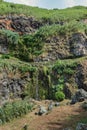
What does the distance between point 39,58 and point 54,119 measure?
1252cm

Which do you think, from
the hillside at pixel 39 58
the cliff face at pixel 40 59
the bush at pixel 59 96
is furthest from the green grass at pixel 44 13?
the bush at pixel 59 96

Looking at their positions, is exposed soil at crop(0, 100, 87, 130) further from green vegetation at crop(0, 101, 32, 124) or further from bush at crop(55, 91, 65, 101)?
bush at crop(55, 91, 65, 101)

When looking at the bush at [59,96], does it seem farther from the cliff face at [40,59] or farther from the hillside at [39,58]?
the cliff face at [40,59]

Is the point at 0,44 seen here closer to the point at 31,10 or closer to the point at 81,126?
the point at 31,10

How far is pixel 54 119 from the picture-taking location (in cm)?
2359

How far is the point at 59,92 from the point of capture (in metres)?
31.2

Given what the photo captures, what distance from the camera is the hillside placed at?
31453 millimetres

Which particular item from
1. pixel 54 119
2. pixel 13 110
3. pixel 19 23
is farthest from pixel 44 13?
pixel 54 119

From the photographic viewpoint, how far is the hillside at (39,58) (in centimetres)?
3145

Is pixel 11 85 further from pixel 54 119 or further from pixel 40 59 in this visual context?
pixel 54 119

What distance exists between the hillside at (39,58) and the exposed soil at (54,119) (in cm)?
106

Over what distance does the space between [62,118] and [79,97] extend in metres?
3.94

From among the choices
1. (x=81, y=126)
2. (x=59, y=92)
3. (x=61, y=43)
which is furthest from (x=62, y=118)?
(x=61, y=43)

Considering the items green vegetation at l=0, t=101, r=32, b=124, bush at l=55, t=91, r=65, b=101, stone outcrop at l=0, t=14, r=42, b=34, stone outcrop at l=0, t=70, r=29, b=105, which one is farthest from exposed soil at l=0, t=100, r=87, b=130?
stone outcrop at l=0, t=14, r=42, b=34
